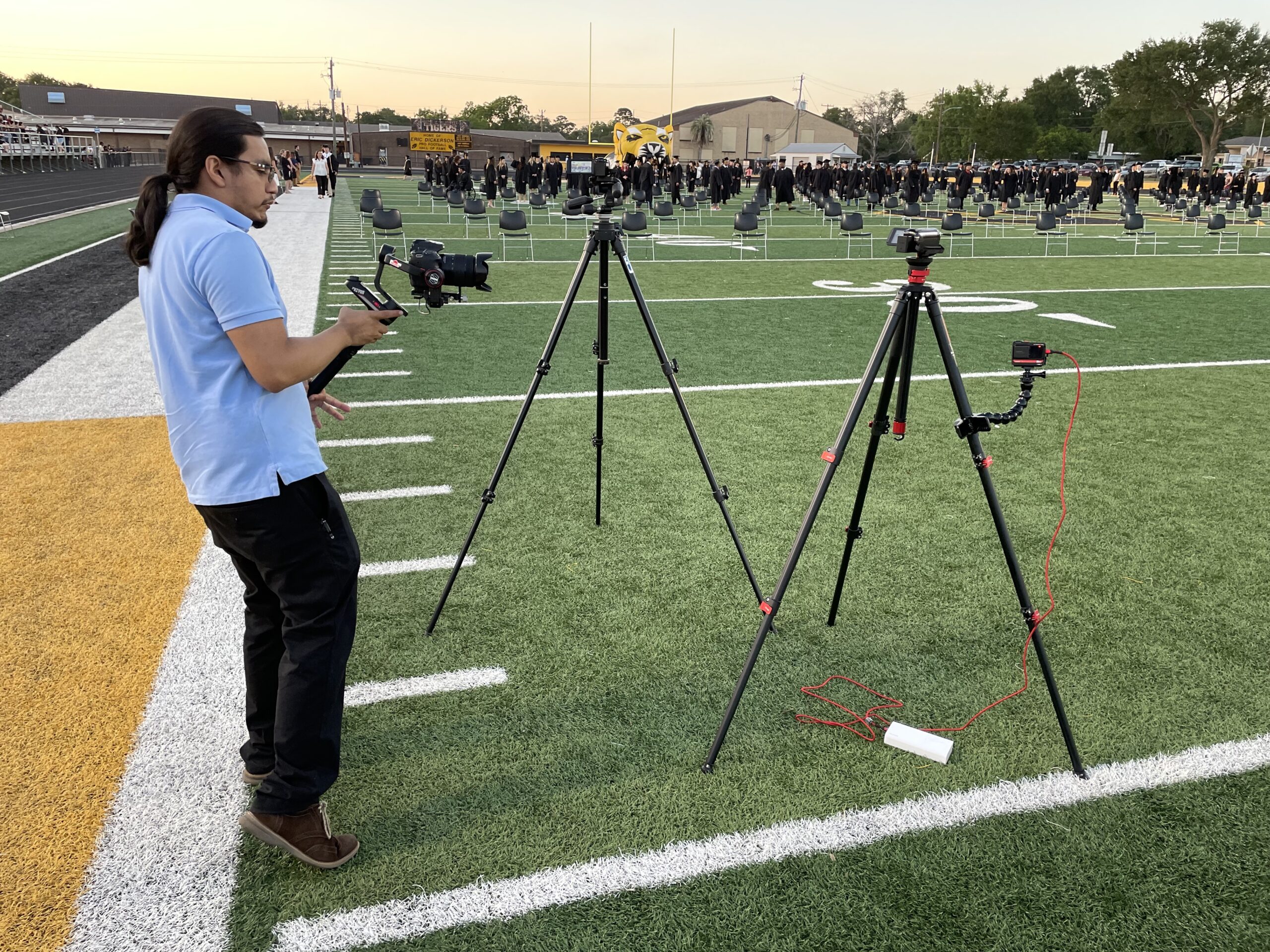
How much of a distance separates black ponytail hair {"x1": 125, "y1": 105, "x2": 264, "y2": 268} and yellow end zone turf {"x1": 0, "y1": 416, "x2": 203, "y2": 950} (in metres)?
1.65

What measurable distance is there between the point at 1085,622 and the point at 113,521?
4689 millimetres

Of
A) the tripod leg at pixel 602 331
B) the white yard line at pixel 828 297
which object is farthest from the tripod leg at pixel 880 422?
the white yard line at pixel 828 297

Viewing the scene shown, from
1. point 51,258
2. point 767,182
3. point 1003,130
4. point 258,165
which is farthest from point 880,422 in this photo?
point 1003,130

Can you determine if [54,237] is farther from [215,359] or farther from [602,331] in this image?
[215,359]

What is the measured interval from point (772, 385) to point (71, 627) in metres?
5.39

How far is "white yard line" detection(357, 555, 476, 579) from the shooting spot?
159 inches

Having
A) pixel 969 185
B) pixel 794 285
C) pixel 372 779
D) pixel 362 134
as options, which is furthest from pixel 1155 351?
pixel 362 134

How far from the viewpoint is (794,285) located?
13.4 m

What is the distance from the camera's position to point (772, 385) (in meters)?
7.41

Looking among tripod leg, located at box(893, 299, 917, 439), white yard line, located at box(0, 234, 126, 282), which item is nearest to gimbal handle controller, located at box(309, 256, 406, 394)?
tripod leg, located at box(893, 299, 917, 439)

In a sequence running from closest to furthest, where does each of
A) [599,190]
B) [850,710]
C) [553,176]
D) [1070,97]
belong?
[850,710], [599,190], [553,176], [1070,97]

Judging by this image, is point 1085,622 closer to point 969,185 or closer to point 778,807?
point 778,807

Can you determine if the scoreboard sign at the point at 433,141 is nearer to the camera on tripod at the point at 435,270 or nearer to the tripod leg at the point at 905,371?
the camera on tripod at the point at 435,270

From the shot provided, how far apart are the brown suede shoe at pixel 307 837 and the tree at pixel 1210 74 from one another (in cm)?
7528
